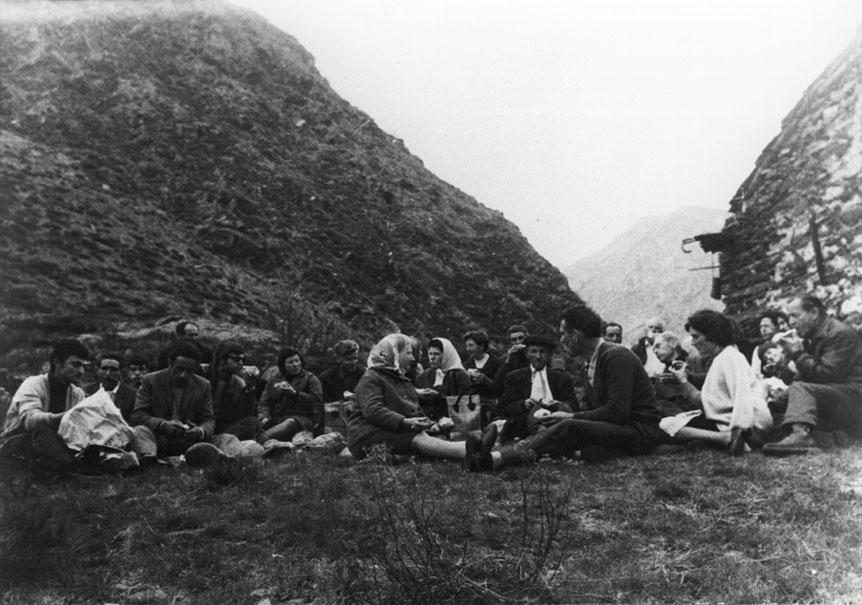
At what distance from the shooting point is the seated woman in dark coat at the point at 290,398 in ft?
25.7

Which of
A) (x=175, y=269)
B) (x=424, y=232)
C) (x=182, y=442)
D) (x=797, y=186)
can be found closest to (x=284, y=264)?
(x=175, y=269)

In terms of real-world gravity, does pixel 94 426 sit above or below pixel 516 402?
below

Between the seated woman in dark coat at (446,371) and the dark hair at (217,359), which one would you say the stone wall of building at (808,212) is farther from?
the dark hair at (217,359)

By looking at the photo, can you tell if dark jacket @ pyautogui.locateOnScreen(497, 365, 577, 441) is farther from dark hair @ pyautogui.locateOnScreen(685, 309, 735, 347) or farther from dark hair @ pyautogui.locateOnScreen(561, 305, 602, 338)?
dark hair @ pyautogui.locateOnScreen(685, 309, 735, 347)

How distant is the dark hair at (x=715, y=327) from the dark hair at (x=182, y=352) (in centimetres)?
454

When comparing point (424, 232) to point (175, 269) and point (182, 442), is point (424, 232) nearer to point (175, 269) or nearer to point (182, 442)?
point (175, 269)

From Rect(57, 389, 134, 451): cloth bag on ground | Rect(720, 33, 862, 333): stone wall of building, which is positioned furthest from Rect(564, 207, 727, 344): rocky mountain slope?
Rect(57, 389, 134, 451): cloth bag on ground

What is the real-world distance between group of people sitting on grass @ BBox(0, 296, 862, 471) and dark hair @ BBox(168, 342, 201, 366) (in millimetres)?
18

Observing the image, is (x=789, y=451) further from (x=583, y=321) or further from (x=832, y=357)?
(x=583, y=321)

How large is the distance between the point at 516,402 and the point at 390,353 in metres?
1.41

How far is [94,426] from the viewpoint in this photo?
6082 millimetres

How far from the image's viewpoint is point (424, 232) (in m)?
29.3

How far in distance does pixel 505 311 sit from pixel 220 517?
2371 centimetres

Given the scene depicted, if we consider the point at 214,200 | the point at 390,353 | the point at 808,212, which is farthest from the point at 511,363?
the point at 214,200
